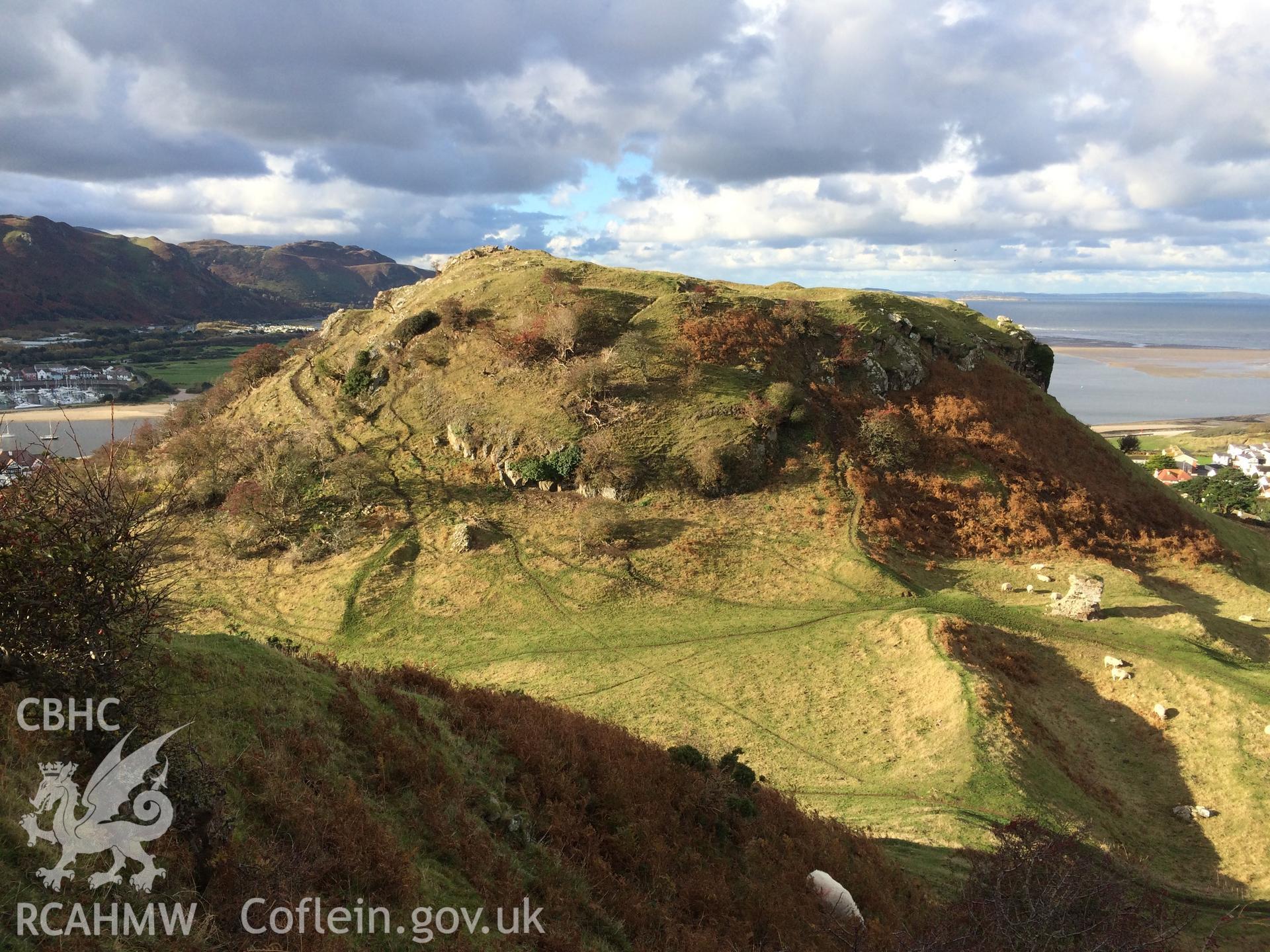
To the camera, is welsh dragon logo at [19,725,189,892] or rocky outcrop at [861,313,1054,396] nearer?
welsh dragon logo at [19,725,189,892]

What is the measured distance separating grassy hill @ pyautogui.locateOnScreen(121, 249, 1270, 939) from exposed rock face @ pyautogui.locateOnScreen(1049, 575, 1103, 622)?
777 mm

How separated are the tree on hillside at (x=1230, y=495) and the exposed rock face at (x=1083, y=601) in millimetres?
46741

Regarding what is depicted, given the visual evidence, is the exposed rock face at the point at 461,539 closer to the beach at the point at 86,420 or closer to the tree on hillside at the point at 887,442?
the tree on hillside at the point at 887,442

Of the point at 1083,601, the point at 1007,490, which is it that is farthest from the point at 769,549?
the point at 1007,490

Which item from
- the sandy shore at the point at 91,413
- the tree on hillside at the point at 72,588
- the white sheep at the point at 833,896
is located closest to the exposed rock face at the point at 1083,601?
the white sheep at the point at 833,896

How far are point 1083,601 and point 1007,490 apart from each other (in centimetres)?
1087

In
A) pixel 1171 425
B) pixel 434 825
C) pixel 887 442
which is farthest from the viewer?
pixel 1171 425

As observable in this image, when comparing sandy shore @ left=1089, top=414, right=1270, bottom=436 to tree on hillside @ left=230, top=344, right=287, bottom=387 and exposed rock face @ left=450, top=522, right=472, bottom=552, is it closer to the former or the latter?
exposed rock face @ left=450, top=522, right=472, bottom=552

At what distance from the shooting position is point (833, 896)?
13.1 metres

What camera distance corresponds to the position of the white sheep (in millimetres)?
12781

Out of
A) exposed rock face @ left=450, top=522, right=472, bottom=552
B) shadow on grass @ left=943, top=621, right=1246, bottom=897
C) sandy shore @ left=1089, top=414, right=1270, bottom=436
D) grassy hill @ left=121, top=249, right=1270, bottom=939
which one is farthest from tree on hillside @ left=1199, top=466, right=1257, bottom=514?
exposed rock face @ left=450, top=522, right=472, bottom=552

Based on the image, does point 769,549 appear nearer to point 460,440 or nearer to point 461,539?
point 461,539

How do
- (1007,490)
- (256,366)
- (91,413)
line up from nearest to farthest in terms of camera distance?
(1007,490) → (256,366) → (91,413)

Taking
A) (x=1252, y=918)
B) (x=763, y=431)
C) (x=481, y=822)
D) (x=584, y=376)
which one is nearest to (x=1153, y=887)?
(x=1252, y=918)
